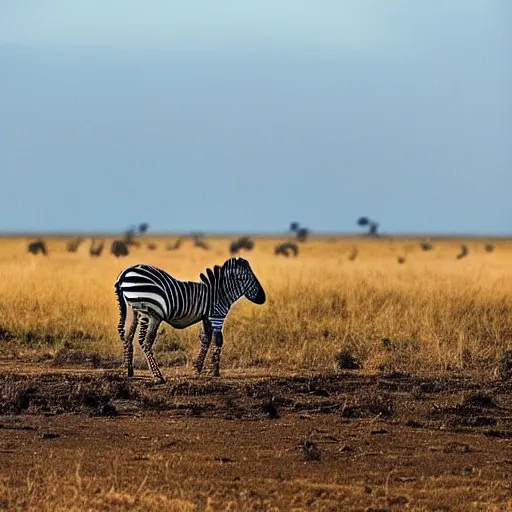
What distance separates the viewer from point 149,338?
12133 mm

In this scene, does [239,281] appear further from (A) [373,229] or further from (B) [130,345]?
(A) [373,229]

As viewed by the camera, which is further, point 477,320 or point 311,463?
point 477,320

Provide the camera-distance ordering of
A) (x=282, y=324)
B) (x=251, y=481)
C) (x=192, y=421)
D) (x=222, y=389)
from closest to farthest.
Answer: (x=251, y=481) < (x=192, y=421) < (x=222, y=389) < (x=282, y=324)

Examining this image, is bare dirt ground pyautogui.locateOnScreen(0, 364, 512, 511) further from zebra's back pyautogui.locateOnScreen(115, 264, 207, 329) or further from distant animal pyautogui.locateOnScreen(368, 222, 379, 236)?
distant animal pyautogui.locateOnScreen(368, 222, 379, 236)

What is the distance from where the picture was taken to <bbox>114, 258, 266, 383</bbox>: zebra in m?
12.3

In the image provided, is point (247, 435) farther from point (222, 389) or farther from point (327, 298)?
point (327, 298)

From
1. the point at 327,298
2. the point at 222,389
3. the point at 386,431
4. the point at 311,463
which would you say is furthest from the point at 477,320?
the point at 311,463

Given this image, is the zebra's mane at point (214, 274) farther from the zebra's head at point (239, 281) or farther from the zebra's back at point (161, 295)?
the zebra's back at point (161, 295)

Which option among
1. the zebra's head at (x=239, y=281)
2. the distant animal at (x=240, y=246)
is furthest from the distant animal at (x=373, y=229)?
the zebra's head at (x=239, y=281)

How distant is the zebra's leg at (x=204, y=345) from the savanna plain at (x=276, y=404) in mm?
148

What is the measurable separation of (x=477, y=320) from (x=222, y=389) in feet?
17.9

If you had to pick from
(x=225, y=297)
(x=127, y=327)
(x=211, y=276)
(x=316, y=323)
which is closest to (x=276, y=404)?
(x=225, y=297)

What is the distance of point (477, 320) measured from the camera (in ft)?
51.4

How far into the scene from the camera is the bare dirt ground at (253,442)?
23.4ft
